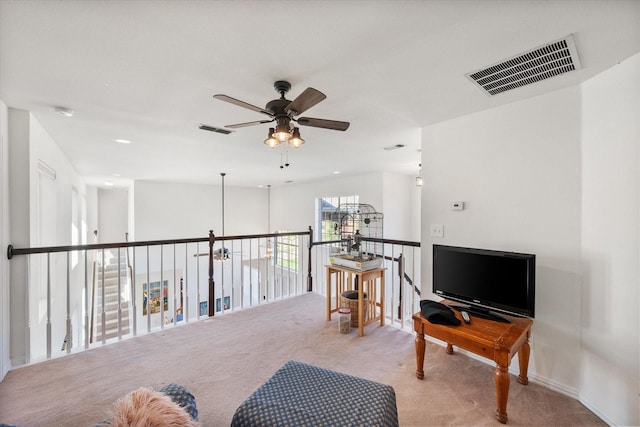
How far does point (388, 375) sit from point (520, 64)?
101 inches

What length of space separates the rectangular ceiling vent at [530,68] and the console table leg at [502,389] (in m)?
1.98

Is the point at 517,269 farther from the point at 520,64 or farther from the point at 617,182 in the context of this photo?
the point at 520,64

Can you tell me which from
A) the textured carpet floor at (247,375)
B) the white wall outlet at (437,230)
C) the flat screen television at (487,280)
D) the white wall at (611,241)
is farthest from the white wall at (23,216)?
the white wall at (611,241)

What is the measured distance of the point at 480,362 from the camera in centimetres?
243

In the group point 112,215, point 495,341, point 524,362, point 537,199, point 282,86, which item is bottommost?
point 524,362

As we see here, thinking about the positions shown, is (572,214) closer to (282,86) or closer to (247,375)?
(282,86)

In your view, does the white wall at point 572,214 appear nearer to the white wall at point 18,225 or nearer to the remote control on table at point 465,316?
the remote control on table at point 465,316

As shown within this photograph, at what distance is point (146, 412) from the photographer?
2.84 ft

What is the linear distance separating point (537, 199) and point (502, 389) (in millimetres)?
1491

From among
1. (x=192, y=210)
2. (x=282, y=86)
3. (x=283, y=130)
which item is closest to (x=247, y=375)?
(x=283, y=130)

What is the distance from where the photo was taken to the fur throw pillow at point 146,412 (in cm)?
84

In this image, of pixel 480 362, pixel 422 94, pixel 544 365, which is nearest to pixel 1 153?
pixel 422 94

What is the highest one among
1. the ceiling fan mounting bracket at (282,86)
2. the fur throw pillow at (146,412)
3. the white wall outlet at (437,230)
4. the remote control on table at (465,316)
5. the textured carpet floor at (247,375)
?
the ceiling fan mounting bracket at (282,86)

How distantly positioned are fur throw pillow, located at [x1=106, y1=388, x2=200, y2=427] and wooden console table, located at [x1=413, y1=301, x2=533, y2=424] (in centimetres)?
176
